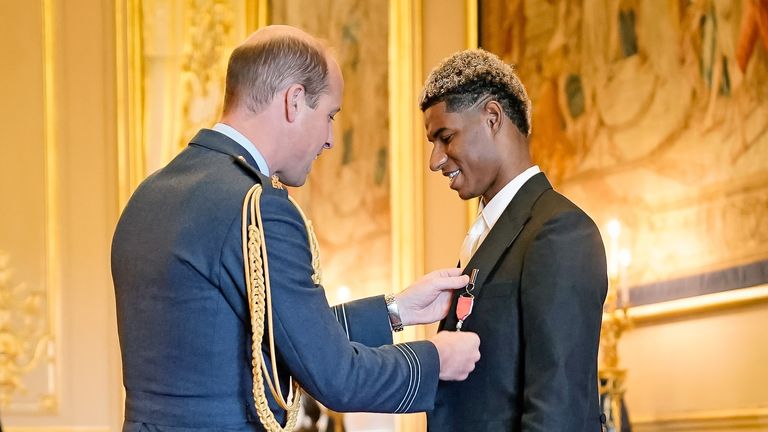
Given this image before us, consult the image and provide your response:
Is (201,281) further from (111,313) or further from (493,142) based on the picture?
(111,313)

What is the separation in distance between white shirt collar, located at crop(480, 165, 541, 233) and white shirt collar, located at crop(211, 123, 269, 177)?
662 mm

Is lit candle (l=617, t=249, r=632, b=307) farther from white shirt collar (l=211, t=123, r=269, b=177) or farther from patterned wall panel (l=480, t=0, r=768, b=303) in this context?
white shirt collar (l=211, t=123, r=269, b=177)

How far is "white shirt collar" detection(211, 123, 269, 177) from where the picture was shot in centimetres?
276

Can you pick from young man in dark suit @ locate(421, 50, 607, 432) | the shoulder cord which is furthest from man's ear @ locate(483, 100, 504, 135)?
the shoulder cord

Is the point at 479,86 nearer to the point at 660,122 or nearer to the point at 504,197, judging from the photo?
the point at 504,197

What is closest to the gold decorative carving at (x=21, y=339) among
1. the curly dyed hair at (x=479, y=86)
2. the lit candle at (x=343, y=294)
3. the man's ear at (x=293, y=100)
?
the lit candle at (x=343, y=294)

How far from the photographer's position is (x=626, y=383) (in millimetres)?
5379

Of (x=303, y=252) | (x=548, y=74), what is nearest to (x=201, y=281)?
(x=303, y=252)

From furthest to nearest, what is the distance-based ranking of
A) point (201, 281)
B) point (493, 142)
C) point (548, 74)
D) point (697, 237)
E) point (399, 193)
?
point (399, 193) → point (548, 74) → point (697, 237) → point (493, 142) → point (201, 281)

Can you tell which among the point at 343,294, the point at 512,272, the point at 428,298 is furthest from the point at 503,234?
the point at 343,294

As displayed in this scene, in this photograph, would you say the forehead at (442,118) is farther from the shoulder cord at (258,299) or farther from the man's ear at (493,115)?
the shoulder cord at (258,299)

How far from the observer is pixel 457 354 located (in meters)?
2.86

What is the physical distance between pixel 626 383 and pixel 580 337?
8.69ft

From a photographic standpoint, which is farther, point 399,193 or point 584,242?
point 399,193
